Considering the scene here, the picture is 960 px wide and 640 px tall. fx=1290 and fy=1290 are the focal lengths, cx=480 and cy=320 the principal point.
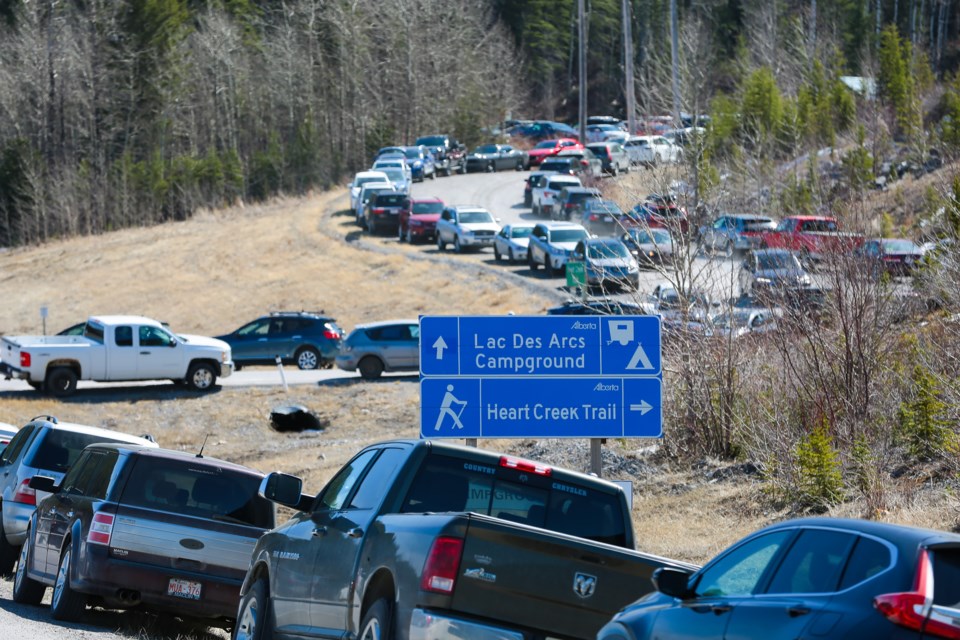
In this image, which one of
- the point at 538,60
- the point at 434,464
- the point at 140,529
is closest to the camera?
the point at 434,464

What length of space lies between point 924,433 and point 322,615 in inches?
408

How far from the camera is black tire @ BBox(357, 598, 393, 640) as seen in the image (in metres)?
6.93

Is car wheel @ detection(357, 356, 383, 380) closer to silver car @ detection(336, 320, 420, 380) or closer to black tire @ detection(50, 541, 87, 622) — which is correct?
silver car @ detection(336, 320, 420, 380)

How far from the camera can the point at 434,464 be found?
25.6ft

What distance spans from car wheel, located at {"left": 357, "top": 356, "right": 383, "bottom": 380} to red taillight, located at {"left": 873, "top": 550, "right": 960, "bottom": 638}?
Result: 99.6 feet

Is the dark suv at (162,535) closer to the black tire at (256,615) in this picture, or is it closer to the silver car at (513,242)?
the black tire at (256,615)

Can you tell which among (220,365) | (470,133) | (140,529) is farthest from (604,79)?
(140,529)

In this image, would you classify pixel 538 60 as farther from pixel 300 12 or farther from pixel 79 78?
pixel 79 78

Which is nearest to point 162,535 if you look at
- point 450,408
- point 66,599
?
point 66,599

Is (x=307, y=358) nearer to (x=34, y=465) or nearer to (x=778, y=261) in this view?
(x=778, y=261)

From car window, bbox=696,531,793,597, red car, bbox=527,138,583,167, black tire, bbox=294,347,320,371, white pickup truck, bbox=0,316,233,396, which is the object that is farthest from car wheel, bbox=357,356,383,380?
red car, bbox=527,138,583,167

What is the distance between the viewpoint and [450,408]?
14617 millimetres

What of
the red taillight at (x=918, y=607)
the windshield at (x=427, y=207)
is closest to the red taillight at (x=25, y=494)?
the red taillight at (x=918, y=607)

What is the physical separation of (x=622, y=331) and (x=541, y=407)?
1.24 metres
